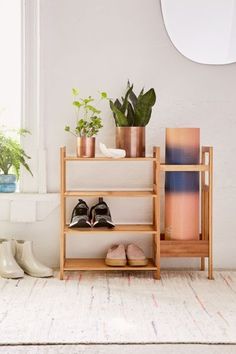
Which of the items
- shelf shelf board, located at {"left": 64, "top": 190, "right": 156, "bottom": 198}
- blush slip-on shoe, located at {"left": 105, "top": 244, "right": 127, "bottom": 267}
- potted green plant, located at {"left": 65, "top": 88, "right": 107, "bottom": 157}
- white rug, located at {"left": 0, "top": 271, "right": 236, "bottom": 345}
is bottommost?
white rug, located at {"left": 0, "top": 271, "right": 236, "bottom": 345}

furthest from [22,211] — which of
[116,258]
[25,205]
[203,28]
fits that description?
[203,28]

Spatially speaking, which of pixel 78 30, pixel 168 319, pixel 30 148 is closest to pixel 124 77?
pixel 78 30

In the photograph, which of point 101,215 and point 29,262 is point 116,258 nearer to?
point 101,215

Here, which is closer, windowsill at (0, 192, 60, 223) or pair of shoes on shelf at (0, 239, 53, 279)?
pair of shoes on shelf at (0, 239, 53, 279)

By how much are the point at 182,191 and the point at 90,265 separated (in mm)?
673

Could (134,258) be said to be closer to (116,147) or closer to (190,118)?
(116,147)

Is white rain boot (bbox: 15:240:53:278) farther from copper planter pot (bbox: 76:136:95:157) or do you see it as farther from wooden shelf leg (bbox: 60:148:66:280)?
copper planter pot (bbox: 76:136:95:157)

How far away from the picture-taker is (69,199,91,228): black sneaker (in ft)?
11.9

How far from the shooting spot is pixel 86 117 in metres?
3.91

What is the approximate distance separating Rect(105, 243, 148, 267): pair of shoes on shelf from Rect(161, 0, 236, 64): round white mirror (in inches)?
46.9

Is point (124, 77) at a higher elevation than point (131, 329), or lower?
higher

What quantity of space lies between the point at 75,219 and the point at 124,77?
90 centimetres

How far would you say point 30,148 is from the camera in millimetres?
3898

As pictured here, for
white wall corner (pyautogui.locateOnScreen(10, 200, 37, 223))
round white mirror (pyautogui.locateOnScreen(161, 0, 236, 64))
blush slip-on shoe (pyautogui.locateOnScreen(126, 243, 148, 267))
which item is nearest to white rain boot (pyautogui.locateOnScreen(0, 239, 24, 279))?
white wall corner (pyautogui.locateOnScreen(10, 200, 37, 223))
